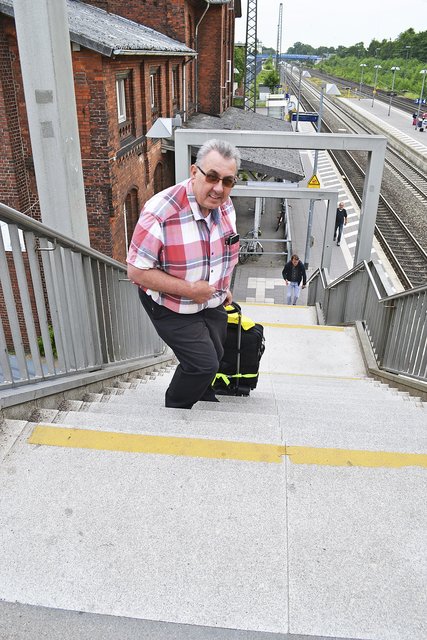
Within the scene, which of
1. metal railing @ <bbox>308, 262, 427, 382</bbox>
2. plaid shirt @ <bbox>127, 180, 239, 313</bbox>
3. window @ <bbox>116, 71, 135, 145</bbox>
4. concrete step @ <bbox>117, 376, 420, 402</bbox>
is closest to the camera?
plaid shirt @ <bbox>127, 180, 239, 313</bbox>

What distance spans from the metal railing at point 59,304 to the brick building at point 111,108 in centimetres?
610

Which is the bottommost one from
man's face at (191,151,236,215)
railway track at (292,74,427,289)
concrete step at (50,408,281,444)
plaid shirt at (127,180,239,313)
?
railway track at (292,74,427,289)

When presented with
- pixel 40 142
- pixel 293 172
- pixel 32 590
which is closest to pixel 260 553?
pixel 32 590

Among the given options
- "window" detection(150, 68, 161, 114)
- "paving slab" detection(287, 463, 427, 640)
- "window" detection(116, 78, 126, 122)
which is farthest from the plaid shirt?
"window" detection(150, 68, 161, 114)

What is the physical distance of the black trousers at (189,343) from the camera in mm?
3043

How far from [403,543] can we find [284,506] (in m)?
0.47

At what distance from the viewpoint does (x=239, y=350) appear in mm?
3818

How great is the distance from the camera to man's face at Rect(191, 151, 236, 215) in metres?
2.66

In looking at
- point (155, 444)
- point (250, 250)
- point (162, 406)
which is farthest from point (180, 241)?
point (250, 250)

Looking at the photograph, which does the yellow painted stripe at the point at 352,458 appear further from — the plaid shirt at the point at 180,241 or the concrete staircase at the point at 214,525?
the plaid shirt at the point at 180,241

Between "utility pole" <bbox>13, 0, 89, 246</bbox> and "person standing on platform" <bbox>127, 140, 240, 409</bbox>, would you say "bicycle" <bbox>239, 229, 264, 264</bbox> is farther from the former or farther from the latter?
"person standing on platform" <bbox>127, 140, 240, 409</bbox>

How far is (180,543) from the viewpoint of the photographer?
1965mm

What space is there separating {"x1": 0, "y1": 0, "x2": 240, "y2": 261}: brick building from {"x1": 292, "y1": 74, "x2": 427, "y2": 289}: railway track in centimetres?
767

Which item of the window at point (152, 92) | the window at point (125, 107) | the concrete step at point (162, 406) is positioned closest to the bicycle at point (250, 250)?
the window at point (152, 92)
